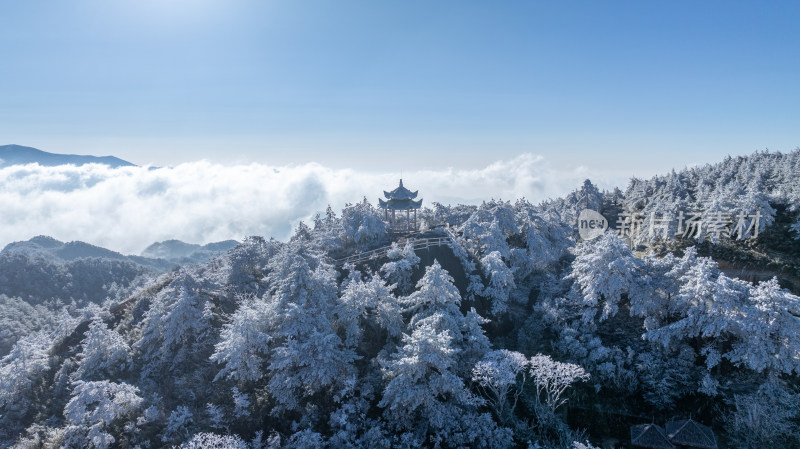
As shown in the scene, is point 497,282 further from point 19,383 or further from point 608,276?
point 19,383

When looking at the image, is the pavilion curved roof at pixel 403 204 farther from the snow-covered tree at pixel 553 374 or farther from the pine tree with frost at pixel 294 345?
the snow-covered tree at pixel 553 374

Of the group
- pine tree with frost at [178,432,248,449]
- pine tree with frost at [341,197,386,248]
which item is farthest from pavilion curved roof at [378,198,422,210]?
pine tree with frost at [178,432,248,449]

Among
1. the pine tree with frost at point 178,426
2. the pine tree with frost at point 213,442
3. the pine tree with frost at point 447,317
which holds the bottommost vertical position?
the pine tree with frost at point 178,426

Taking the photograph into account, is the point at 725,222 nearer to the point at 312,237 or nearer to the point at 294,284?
the point at 294,284

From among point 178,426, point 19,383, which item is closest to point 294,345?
point 178,426

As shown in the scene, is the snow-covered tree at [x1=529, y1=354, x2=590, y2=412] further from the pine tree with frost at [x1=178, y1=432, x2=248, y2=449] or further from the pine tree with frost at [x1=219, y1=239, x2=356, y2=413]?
the pine tree with frost at [x1=178, y1=432, x2=248, y2=449]

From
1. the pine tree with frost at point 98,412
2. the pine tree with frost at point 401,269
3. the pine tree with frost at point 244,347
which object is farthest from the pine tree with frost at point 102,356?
the pine tree with frost at point 401,269
